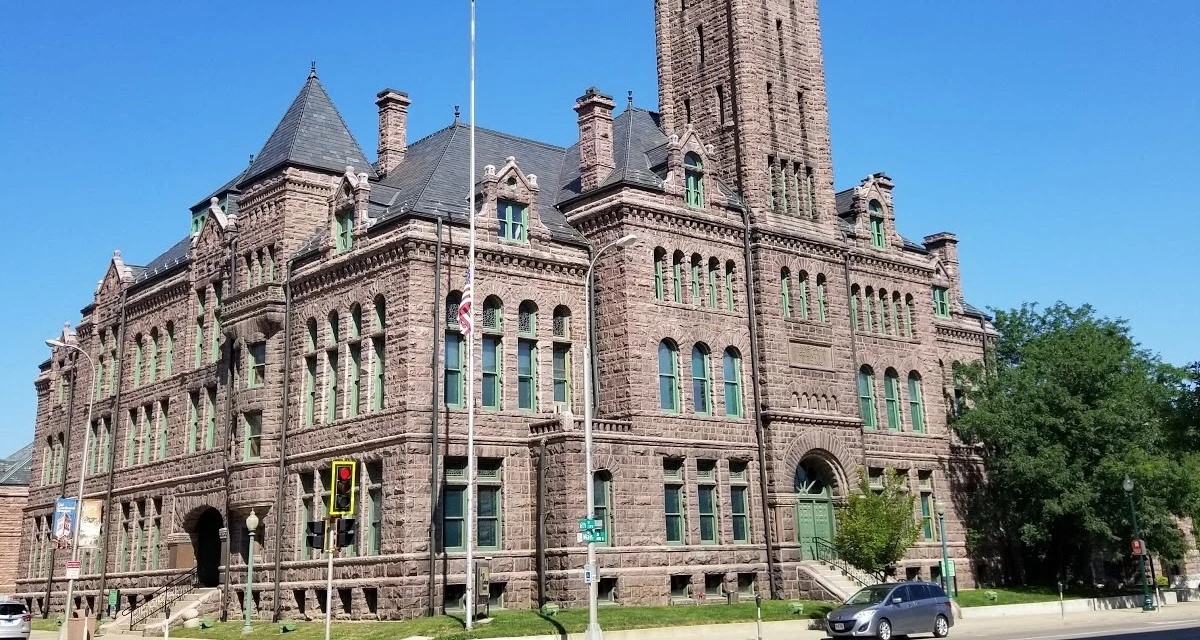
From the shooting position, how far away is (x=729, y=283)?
140 ft

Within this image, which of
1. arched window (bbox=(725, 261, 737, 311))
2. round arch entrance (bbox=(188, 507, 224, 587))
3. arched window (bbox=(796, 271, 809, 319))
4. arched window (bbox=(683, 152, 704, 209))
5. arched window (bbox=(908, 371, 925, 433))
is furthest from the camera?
arched window (bbox=(908, 371, 925, 433))

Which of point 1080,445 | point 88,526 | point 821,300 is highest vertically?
point 821,300

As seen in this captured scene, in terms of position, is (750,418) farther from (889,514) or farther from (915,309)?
(915,309)

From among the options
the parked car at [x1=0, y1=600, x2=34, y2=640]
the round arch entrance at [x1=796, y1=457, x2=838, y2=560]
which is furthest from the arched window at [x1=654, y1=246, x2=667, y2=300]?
the parked car at [x1=0, y1=600, x2=34, y2=640]

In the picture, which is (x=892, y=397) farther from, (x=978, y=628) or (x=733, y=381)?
(x=978, y=628)

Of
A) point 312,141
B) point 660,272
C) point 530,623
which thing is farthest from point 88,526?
point 660,272

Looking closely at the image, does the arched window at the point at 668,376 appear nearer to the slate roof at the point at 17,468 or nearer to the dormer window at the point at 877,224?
the dormer window at the point at 877,224

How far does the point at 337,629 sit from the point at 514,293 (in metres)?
12.2

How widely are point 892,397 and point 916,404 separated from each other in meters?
2.01

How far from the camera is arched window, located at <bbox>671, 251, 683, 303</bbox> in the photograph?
4078 centimetres

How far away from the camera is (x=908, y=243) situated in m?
51.3

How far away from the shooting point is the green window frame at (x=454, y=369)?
36844 millimetres

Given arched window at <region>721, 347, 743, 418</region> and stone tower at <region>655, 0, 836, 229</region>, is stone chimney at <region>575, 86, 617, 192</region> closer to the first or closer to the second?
stone tower at <region>655, 0, 836, 229</region>

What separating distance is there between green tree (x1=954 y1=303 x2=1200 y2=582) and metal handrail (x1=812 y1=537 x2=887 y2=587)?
353 inches
